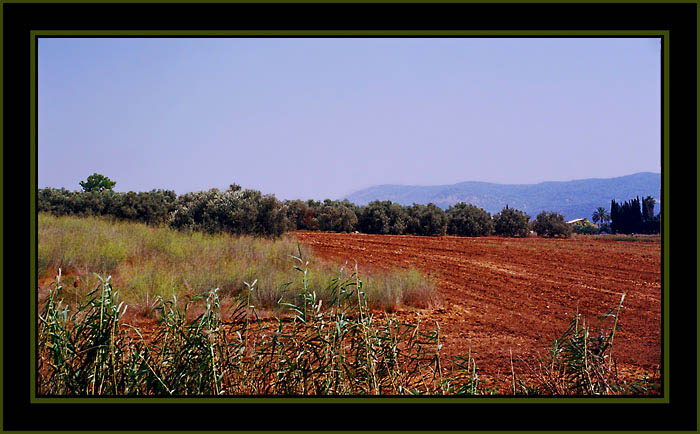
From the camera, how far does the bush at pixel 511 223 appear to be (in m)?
13.7

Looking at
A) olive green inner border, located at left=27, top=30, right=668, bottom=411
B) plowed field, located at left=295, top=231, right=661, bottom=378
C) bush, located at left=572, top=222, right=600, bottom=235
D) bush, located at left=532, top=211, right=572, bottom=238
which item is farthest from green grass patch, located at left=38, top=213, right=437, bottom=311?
bush, located at left=532, top=211, right=572, bottom=238

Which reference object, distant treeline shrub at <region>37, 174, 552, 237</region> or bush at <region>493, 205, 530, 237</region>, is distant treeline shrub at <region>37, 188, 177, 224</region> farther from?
bush at <region>493, 205, 530, 237</region>

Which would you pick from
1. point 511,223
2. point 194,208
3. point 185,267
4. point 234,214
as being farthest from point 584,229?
point 185,267

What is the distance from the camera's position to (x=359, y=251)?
28.4ft

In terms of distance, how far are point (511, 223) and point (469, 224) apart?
3.59ft

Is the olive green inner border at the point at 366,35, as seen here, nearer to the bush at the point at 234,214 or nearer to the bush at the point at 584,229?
the bush at the point at 234,214

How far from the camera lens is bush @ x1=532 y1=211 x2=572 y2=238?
492 inches

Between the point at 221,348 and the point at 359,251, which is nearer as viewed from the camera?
the point at 221,348

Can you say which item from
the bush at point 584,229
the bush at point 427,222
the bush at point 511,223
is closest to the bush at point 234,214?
the bush at point 427,222

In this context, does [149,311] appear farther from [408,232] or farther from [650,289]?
[408,232]

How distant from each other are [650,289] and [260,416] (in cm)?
648

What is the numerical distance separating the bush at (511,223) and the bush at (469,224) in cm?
24

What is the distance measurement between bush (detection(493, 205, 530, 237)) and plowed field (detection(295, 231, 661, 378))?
2557 mm

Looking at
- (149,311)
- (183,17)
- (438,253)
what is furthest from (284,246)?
(183,17)
